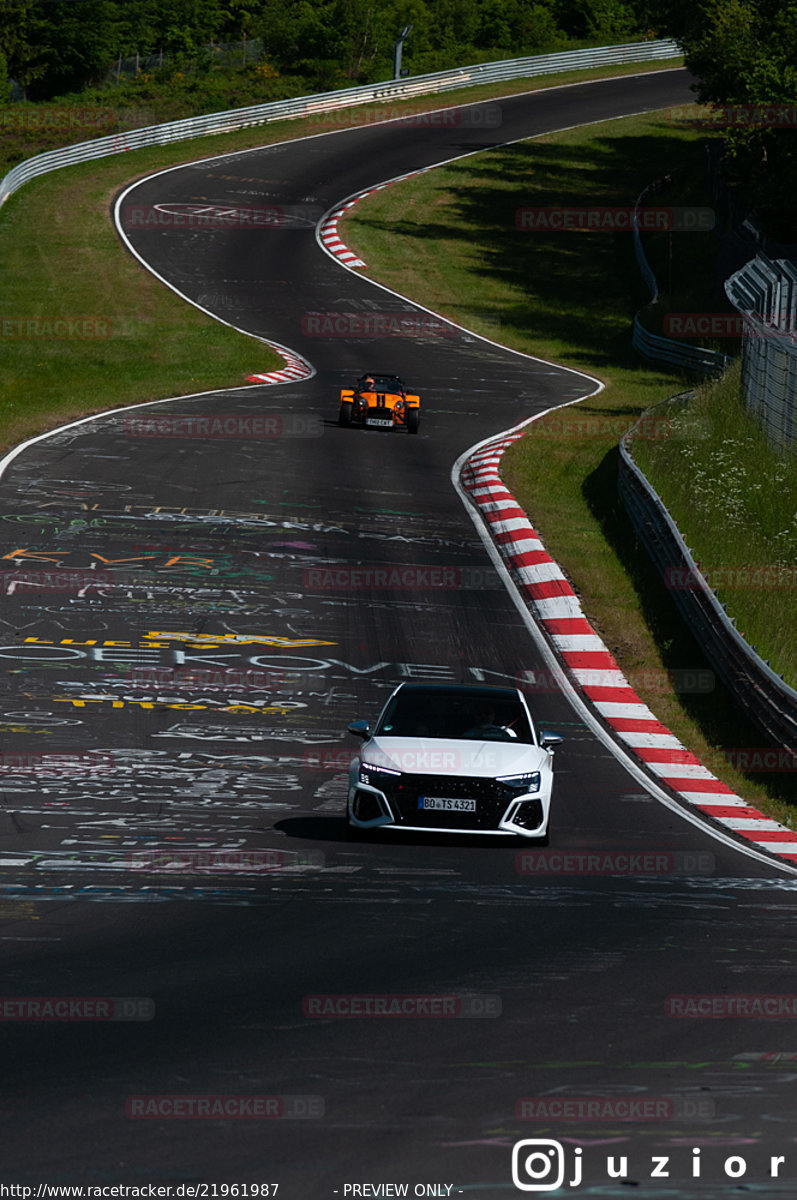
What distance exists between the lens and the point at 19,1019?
7.57 m

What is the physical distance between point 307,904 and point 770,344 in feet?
62.8

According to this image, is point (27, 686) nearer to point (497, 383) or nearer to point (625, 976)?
point (625, 976)

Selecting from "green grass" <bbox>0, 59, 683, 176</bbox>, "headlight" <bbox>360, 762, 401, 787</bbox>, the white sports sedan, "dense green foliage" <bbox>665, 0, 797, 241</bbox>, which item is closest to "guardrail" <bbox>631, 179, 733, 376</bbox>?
"dense green foliage" <bbox>665, 0, 797, 241</bbox>

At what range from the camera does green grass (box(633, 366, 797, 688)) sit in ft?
62.4

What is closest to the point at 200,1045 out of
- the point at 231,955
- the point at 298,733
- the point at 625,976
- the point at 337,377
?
the point at 231,955

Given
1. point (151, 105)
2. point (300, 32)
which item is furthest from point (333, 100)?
point (300, 32)

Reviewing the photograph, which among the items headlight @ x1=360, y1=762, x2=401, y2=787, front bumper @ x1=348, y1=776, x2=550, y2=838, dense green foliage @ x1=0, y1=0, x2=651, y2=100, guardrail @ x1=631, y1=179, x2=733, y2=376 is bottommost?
guardrail @ x1=631, y1=179, x2=733, y2=376

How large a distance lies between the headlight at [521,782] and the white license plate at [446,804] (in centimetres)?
31

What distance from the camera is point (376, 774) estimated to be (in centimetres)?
1261

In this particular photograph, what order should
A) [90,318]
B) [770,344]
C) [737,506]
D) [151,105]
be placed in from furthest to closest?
[151,105], [90,318], [770,344], [737,506]

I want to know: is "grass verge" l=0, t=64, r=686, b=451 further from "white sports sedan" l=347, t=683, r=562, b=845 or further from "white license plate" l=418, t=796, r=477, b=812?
"white license plate" l=418, t=796, r=477, b=812

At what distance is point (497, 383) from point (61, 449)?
1567cm

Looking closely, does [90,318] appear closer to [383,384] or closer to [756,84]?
[383,384]

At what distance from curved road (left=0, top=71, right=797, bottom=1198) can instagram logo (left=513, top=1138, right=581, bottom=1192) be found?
0.18 ft
